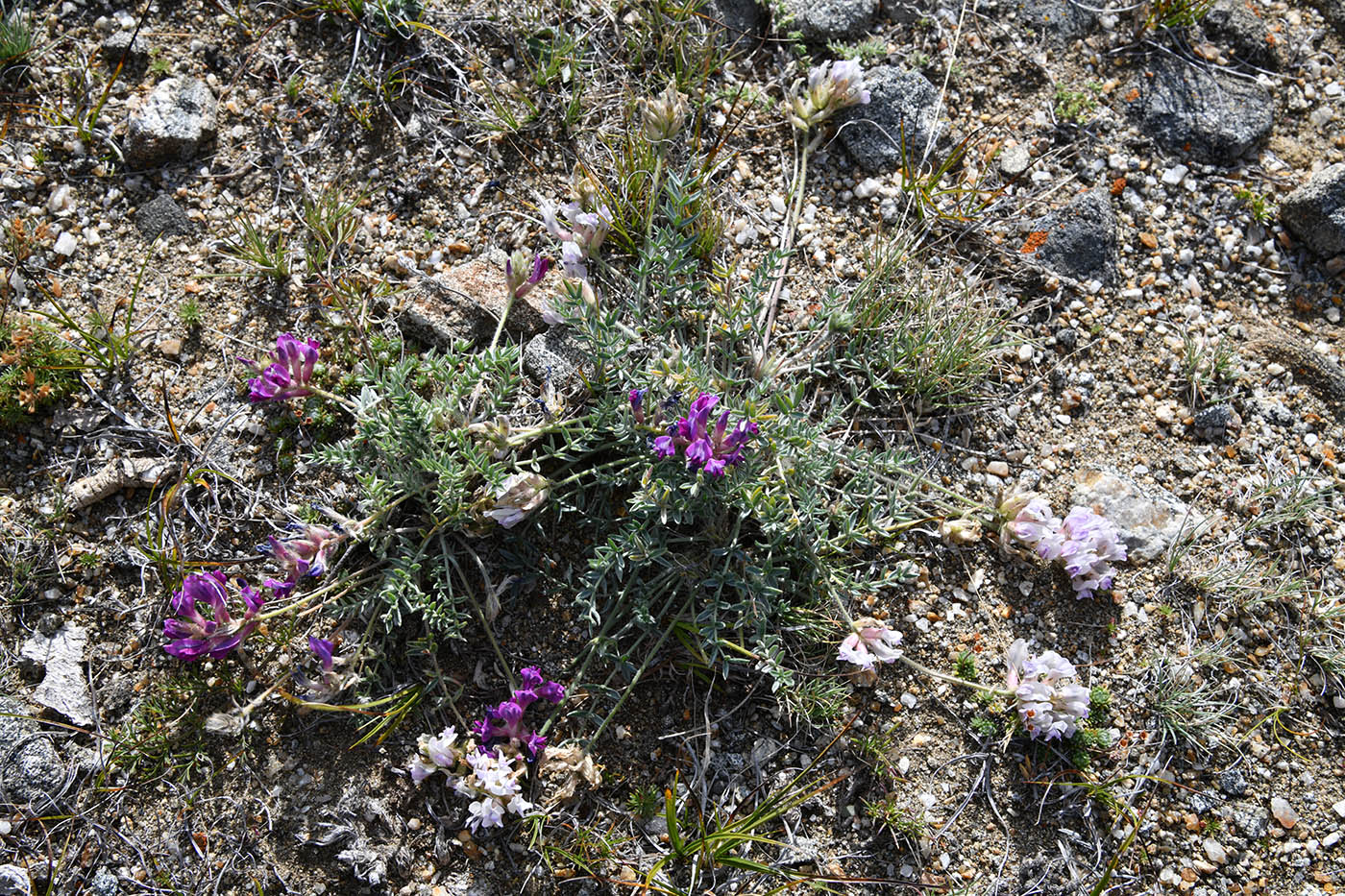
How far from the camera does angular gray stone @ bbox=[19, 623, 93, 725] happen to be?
2.81m

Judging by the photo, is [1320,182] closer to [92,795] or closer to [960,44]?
[960,44]

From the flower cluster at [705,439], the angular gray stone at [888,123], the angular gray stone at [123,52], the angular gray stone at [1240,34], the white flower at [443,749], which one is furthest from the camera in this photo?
the angular gray stone at [1240,34]

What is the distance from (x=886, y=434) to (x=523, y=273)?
1.40 metres

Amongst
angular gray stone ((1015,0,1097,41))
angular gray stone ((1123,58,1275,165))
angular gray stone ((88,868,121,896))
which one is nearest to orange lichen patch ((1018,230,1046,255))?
angular gray stone ((1123,58,1275,165))

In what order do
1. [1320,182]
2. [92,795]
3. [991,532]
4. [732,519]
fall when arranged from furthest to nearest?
1. [1320,182]
2. [991,532]
3. [732,519]
4. [92,795]

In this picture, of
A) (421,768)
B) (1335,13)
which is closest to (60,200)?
(421,768)

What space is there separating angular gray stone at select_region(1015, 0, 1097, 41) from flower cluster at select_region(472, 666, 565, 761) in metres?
3.31

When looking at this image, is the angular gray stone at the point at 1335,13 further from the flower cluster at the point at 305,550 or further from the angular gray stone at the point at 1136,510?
the flower cluster at the point at 305,550

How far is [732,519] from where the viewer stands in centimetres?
296

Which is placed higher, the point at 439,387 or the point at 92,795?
the point at 439,387

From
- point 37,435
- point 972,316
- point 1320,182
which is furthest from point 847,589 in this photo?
point 37,435

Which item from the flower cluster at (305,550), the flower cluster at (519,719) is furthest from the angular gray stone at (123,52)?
the flower cluster at (519,719)

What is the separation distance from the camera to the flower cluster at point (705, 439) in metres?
2.52

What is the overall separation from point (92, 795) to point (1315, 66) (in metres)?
5.30
